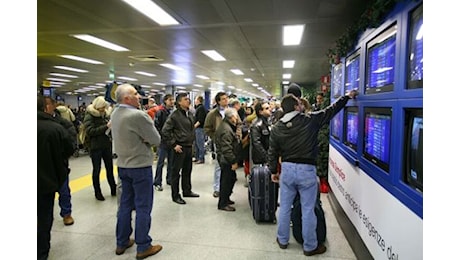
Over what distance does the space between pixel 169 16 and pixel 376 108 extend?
2791 mm

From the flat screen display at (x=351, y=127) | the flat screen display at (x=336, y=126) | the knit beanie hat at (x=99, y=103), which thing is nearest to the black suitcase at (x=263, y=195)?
the flat screen display at (x=351, y=127)

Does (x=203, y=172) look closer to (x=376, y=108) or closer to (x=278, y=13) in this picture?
(x=278, y=13)

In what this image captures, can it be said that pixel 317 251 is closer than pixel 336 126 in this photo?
Yes

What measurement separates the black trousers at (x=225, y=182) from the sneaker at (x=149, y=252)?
1.26 metres

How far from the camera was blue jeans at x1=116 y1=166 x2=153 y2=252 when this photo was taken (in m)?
2.68

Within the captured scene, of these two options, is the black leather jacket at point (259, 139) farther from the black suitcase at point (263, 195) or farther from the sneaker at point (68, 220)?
the sneaker at point (68, 220)

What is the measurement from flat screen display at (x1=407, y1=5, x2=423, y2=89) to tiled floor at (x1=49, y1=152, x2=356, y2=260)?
1.82m

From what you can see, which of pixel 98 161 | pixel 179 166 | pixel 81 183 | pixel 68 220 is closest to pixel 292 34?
pixel 179 166

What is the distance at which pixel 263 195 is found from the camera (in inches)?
138

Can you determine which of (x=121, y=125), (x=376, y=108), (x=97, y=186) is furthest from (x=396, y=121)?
(x=97, y=186)

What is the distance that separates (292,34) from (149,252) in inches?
154

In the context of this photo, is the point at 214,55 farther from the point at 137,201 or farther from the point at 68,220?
the point at 137,201

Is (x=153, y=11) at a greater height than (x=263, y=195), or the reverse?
(x=153, y=11)
